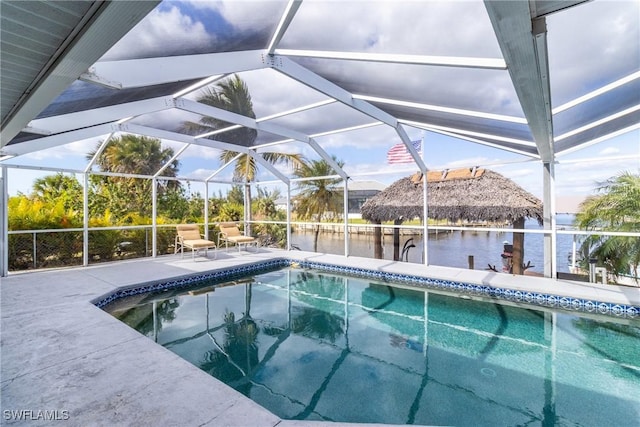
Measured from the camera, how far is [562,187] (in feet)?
25.2

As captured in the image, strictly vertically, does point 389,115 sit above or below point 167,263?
above

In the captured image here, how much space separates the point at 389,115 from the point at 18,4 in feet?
21.2

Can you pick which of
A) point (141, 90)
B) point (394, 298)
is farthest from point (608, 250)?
point (141, 90)

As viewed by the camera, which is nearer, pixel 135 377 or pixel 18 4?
pixel 18 4

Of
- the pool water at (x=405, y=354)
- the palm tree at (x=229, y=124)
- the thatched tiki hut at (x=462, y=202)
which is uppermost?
the palm tree at (x=229, y=124)

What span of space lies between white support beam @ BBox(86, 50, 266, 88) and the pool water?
382cm

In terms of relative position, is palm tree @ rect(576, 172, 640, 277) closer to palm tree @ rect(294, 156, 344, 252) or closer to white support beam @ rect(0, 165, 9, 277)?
palm tree @ rect(294, 156, 344, 252)

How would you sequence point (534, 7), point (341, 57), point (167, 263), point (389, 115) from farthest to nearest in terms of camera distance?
point (167, 263), point (389, 115), point (341, 57), point (534, 7)

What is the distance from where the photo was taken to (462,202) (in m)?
11.0

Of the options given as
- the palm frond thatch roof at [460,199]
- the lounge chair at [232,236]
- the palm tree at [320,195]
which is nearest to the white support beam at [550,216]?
the palm frond thatch roof at [460,199]

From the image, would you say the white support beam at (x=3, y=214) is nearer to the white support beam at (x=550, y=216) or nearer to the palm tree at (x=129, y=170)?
the palm tree at (x=129, y=170)

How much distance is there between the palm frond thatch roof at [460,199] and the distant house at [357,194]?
403 cm

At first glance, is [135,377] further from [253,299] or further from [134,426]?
[253,299]

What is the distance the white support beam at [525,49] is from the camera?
211cm
